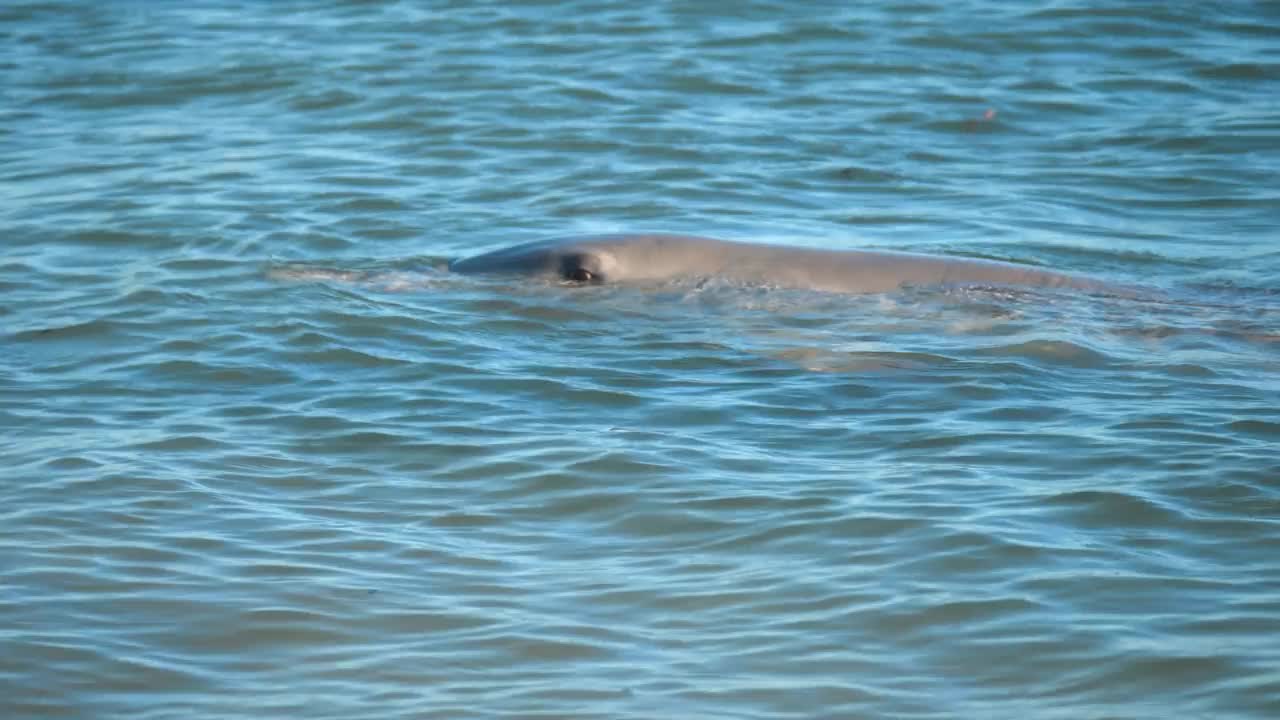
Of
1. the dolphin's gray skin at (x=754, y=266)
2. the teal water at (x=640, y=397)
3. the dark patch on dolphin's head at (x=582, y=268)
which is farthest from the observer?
the dark patch on dolphin's head at (x=582, y=268)

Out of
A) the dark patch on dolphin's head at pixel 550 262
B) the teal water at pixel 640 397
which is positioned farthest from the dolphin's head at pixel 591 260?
the teal water at pixel 640 397

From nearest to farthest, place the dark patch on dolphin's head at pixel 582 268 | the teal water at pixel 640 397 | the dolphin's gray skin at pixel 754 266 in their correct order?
the teal water at pixel 640 397
the dolphin's gray skin at pixel 754 266
the dark patch on dolphin's head at pixel 582 268

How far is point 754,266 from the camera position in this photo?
9539 mm

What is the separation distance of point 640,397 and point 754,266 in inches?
76.6

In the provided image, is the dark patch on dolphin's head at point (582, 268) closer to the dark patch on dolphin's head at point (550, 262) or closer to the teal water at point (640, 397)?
the dark patch on dolphin's head at point (550, 262)

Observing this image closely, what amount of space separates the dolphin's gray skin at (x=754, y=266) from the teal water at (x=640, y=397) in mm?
201

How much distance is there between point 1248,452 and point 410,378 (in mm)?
3624

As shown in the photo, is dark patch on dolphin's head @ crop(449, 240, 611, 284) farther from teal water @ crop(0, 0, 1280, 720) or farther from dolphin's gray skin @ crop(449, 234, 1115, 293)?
teal water @ crop(0, 0, 1280, 720)

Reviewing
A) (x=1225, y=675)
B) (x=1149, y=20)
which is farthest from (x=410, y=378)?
(x=1149, y=20)

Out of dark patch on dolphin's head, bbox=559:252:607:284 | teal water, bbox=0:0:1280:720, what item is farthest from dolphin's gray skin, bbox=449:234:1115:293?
teal water, bbox=0:0:1280:720

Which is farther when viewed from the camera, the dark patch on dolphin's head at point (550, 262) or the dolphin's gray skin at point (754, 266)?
the dark patch on dolphin's head at point (550, 262)

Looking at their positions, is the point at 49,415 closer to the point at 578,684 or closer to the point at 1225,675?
the point at 578,684

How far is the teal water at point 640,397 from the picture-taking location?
5.30 m

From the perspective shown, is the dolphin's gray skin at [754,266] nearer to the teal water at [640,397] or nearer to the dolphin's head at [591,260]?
the dolphin's head at [591,260]
